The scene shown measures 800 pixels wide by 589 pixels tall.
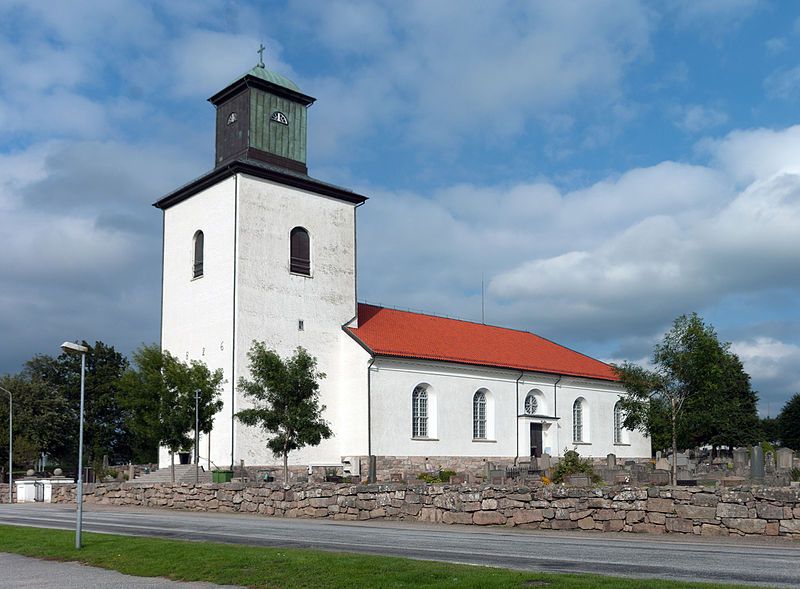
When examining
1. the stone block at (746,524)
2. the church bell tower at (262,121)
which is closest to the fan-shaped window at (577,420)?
the church bell tower at (262,121)

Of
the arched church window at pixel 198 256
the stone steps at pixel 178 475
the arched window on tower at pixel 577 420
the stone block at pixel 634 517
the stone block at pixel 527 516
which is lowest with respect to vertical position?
the stone steps at pixel 178 475

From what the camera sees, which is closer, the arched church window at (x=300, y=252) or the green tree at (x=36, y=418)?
the arched church window at (x=300, y=252)

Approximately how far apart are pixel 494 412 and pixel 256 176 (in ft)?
61.9

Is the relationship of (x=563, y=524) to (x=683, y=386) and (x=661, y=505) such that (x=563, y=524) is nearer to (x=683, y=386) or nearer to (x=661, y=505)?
(x=661, y=505)

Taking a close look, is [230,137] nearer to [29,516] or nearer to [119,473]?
[119,473]

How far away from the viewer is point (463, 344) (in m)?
49.9

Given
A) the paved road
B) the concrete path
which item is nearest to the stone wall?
the paved road

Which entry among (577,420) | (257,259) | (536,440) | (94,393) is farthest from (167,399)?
(94,393)

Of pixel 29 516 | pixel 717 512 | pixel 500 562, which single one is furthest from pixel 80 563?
pixel 29 516

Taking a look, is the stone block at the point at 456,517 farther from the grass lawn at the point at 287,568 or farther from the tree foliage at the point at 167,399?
the tree foliage at the point at 167,399

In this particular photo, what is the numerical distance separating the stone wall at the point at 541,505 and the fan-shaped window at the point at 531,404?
26979 mm

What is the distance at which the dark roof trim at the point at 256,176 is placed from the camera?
136 feet

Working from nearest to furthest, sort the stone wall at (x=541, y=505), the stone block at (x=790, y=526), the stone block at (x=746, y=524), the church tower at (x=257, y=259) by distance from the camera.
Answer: the stone block at (x=790, y=526), the stone block at (x=746, y=524), the stone wall at (x=541, y=505), the church tower at (x=257, y=259)

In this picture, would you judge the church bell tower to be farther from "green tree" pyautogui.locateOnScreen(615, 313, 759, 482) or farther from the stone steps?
"green tree" pyautogui.locateOnScreen(615, 313, 759, 482)
